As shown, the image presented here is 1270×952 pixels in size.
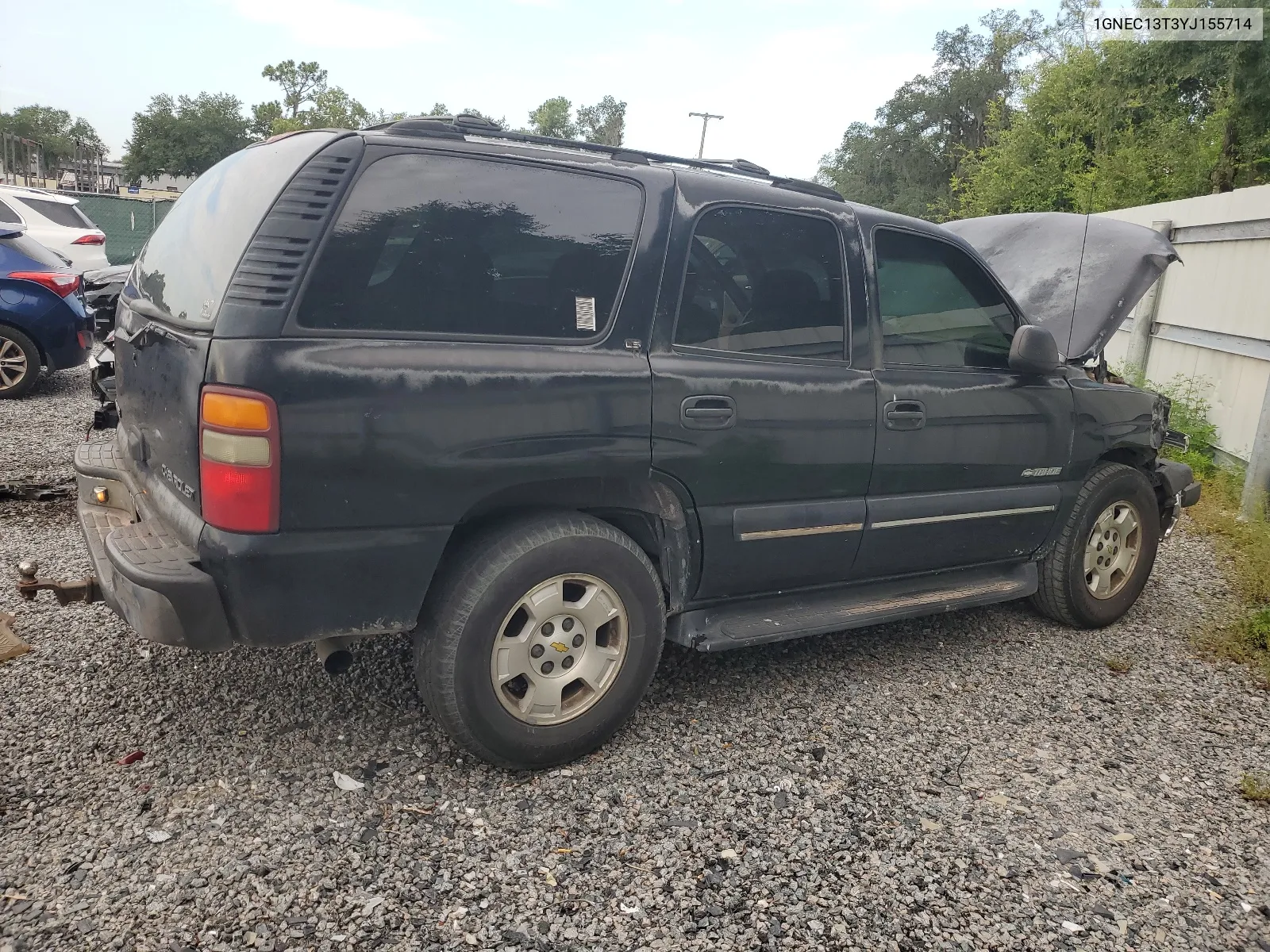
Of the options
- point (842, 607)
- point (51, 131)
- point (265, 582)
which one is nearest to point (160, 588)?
point (265, 582)

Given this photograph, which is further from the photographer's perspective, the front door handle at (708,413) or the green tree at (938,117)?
the green tree at (938,117)

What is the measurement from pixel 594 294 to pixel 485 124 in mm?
658

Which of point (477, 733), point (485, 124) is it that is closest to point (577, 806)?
point (477, 733)

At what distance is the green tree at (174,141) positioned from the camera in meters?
75.2

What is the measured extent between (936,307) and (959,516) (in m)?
0.88

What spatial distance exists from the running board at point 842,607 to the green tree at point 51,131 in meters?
111

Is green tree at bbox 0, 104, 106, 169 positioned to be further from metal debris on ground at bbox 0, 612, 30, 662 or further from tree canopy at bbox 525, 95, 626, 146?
metal debris on ground at bbox 0, 612, 30, 662

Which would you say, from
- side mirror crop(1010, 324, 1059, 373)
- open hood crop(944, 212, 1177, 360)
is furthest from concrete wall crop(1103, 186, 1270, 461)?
side mirror crop(1010, 324, 1059, 373)

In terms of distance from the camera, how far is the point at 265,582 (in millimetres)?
2514

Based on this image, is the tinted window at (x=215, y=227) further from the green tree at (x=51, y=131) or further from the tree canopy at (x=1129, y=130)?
the green tree at (x=51, y=131)

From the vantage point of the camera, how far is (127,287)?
350cm

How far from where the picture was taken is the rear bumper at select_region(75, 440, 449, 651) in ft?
8.19

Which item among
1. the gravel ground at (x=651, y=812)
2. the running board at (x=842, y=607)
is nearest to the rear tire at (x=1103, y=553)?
the running board at (x=842, y=607)

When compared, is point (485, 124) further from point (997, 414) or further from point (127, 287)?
point (997, 414)
